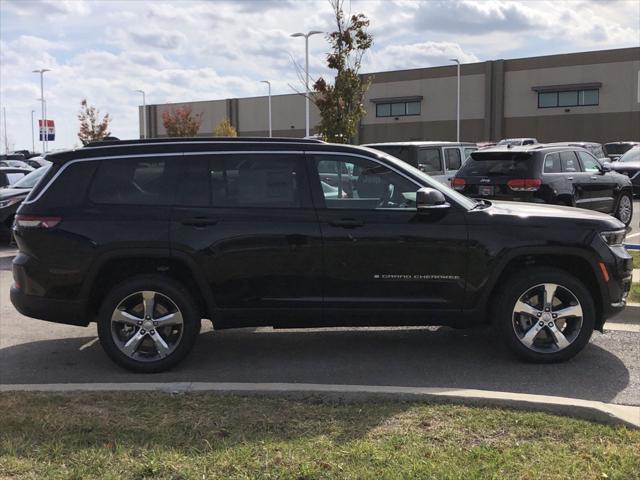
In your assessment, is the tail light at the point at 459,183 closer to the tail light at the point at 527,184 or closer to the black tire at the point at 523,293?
the tail light at the point at 527,184

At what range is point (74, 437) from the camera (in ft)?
13.0

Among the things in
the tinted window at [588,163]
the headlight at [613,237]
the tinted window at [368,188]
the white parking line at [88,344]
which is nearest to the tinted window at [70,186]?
the white parking line at [88,344]

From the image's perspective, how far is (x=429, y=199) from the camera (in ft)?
17.3

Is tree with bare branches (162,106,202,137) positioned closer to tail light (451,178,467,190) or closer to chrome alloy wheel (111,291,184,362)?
tail light (451,178,467,190)

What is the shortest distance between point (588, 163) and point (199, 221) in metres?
9.57

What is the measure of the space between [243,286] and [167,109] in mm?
70744

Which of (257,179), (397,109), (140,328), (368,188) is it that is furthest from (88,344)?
(397,109)

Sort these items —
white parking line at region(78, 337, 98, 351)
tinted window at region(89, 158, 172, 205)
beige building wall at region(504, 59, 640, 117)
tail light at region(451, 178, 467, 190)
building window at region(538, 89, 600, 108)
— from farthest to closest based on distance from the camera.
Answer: building window at region(538, 89, 600, 108) < beige building wall at region(504, 59, 640, 117) < tail light at region(451, 178, 467, 190) < white parking line at region(78, 337, 98, 351) < tinted window at region(89, 158, 172, 205)

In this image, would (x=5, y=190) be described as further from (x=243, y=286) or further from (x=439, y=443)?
(x=439, y=443)

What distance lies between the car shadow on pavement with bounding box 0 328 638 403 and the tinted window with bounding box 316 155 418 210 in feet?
4.42

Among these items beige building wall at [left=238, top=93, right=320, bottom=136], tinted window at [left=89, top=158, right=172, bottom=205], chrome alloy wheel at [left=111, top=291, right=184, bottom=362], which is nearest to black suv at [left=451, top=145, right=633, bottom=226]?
tinted window at [left=89, top=158, right=172, bottom=205]

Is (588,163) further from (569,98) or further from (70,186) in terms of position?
(569,98)

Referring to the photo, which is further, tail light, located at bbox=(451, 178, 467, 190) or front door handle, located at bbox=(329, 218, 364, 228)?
tail light, located at bbox=(451, 178, 467, 190)

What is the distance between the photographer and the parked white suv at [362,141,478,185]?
13797mm
